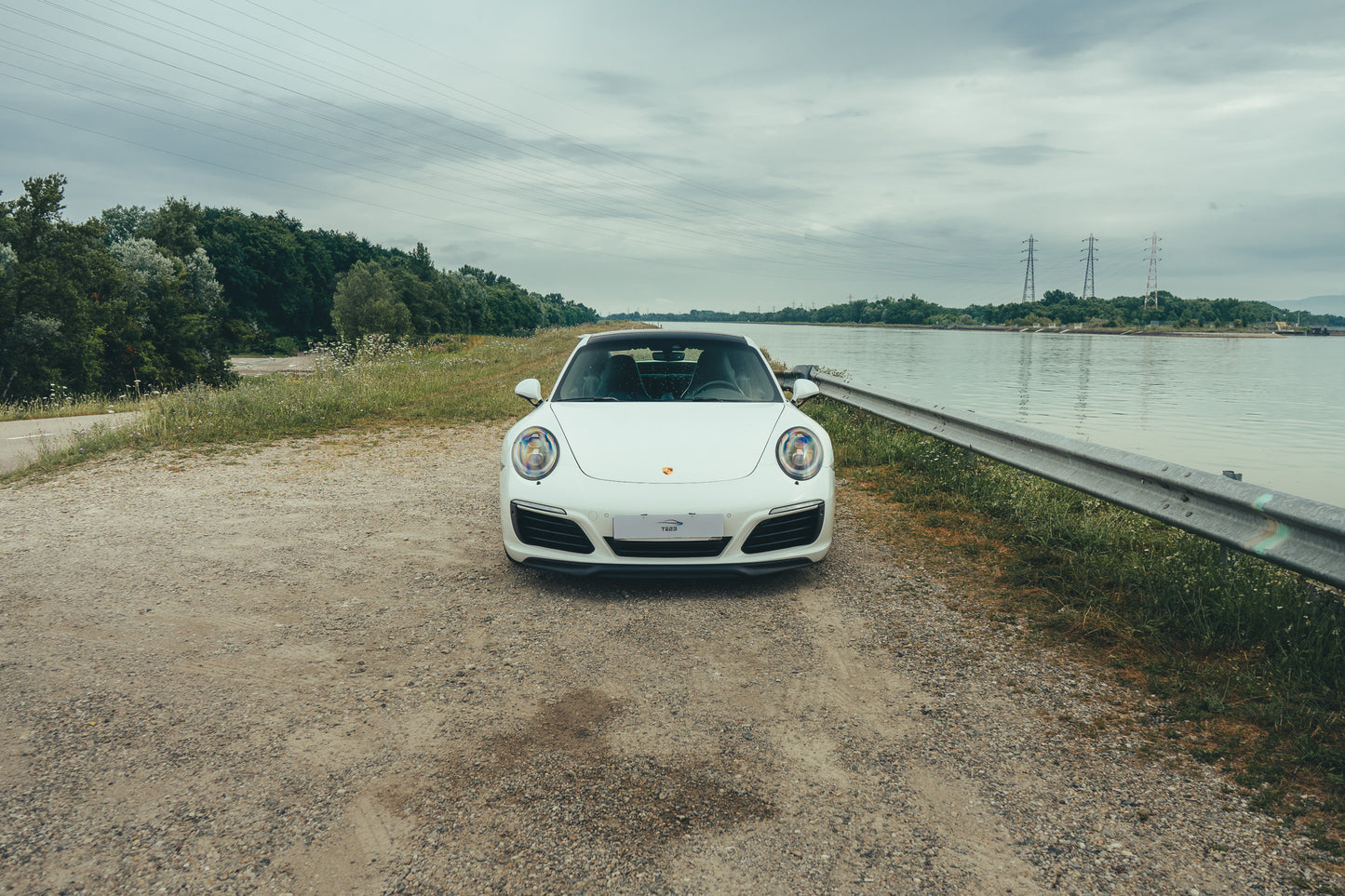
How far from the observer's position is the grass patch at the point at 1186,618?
8.06ft

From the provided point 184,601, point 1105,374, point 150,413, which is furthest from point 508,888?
point 1105,374

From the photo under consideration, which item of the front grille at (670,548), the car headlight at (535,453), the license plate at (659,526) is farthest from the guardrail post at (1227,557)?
the car headlight at (535,453)

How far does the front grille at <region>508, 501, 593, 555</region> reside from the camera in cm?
383

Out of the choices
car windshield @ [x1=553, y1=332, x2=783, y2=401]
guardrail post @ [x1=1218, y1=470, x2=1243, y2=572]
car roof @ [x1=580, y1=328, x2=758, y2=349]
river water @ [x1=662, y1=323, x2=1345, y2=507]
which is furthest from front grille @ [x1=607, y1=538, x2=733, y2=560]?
river water @ [x1=662, y1=323, x2=1345, y2=507]

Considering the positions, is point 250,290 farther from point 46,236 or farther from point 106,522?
point 106,522

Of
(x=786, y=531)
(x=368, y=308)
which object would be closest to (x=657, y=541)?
(x=786, y=531)

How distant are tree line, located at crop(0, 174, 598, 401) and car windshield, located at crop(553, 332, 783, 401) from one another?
10.2 metres

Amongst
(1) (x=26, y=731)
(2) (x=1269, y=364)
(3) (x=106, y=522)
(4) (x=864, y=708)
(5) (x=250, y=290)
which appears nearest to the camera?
(1) (x=26, y=731)

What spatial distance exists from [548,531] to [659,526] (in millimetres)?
632

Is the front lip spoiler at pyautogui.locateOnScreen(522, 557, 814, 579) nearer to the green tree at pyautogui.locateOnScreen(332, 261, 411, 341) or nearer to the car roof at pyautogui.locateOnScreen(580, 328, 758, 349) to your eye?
the car roof at pyautogui.locateOnScreen(580, 328, 758, 349)

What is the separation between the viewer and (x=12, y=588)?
405 cm

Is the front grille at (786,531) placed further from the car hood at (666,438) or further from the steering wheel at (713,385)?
the steering wheel at (713,385)

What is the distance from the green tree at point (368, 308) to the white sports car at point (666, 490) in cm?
7498

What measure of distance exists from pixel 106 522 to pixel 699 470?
463cm
